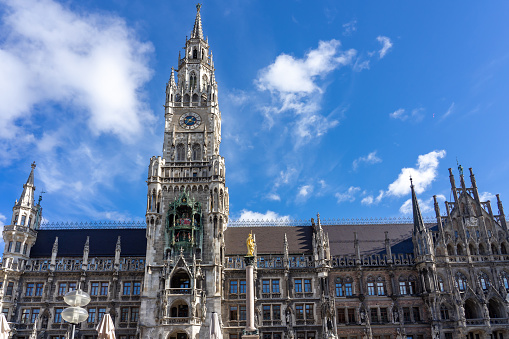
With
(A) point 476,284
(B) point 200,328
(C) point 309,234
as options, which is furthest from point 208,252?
(A) point 476,284

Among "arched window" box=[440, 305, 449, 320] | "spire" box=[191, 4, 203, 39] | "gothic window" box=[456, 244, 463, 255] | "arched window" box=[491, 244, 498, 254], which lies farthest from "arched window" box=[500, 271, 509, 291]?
"spire" box=[191, 4, 203, 39]

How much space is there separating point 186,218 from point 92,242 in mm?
15452

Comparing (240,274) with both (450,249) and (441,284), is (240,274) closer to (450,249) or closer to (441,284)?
(441,284)

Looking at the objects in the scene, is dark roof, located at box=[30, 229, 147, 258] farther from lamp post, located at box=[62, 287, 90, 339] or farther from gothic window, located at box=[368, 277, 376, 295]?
lamp post, located at box=[62, 287, 90, 339]

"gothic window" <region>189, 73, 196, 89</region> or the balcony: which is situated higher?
"gothic window" <region>189, 73, 196, 89</region>

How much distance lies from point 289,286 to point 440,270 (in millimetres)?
18715

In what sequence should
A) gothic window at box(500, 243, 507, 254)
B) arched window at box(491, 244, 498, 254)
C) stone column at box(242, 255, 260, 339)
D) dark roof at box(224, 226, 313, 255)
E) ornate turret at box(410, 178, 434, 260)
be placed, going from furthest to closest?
dark roof at box(224, 226, 313, 255)
gothic window at box(500, 243, 507, 254)
arched window at box(491, 244, 498, 254)
ornate turret at box(410, 178, 434, 260)
stone column at box(242, 255, 260, 339)

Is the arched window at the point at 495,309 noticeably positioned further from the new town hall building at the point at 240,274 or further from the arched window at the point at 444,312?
the arched window at the point at 444,312

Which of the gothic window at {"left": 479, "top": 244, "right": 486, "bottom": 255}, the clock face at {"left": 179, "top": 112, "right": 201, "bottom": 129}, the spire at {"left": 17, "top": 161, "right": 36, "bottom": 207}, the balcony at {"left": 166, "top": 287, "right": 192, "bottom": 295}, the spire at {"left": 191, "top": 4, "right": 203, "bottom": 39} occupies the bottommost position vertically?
the balcony at {"left": 166, "top": 287, "right": 192, "bottom": 295}

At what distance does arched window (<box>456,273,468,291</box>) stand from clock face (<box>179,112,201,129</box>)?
39.5m

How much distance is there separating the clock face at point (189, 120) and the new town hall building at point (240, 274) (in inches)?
104

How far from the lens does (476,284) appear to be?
170ft

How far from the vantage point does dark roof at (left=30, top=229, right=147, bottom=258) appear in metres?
57.9

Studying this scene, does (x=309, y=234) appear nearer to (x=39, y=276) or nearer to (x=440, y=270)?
(x=440, y=270)
